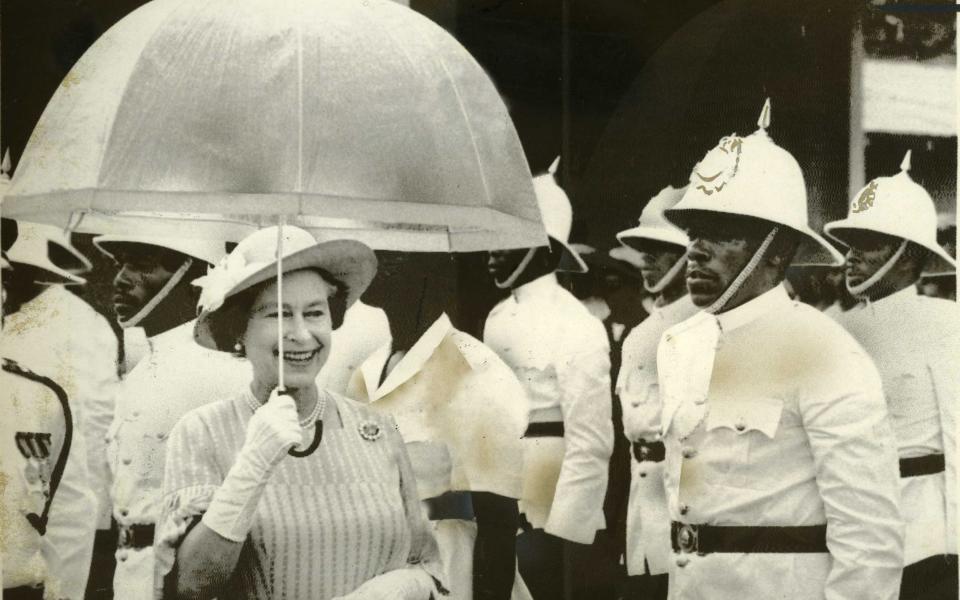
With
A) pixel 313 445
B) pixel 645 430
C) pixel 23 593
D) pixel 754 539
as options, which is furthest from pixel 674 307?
pixel 23 593

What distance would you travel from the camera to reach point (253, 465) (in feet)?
14.0

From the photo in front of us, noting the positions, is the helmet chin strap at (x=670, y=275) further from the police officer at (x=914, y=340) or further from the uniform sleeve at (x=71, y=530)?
the uniform sleeve at (x=71, y=530)

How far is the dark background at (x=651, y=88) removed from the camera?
465cm

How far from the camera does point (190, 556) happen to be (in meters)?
4.25

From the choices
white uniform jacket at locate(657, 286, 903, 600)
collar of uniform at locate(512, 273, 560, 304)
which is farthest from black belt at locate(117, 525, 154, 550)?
white uniform jacket at locate(657, 286, 903, 600)

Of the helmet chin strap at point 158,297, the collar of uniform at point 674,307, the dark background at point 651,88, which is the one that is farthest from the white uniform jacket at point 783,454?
the helmet chin strap at point 158,297

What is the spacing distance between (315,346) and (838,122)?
7.35 ft

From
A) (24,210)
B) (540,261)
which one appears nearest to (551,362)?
(540,261)

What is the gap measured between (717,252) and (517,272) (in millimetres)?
795

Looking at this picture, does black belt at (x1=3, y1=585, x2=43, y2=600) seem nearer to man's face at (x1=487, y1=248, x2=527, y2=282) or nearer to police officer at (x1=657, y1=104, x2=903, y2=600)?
man's face at (x1=487, y1=248, x2=527, y2=282)

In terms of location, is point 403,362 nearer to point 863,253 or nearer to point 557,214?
point 557,214

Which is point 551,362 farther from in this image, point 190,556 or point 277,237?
point 190,556

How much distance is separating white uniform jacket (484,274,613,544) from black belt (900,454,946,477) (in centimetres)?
114

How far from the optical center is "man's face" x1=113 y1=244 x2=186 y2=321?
14.5 feet
